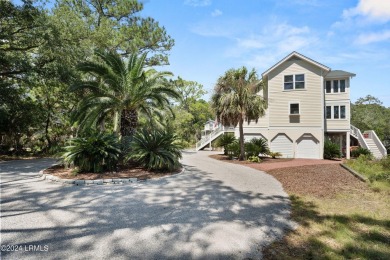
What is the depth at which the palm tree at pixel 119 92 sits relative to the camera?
10.2 meters

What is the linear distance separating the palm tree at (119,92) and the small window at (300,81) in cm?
1289

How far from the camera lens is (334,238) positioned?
400 cm

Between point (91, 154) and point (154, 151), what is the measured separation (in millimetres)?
2482

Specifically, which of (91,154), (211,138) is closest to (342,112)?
(211,138)

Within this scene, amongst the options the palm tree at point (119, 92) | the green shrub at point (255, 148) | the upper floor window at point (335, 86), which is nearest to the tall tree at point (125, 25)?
the palm tree at point (119, 92)

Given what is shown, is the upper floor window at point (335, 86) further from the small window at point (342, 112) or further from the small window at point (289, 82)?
the small window at point (289, 82)

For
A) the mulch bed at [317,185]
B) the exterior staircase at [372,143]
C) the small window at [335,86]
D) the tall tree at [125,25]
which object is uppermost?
the tall tree at [125,25]

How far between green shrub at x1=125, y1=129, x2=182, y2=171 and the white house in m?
12.5

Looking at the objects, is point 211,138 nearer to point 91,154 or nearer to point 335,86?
point 335,86

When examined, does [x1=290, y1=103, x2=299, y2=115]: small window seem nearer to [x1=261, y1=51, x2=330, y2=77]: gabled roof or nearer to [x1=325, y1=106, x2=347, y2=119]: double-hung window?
[x1=325, y1=106, x2=347, y2=119]: double-hung window

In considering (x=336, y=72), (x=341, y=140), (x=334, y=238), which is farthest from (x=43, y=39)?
(x=341, y=140)

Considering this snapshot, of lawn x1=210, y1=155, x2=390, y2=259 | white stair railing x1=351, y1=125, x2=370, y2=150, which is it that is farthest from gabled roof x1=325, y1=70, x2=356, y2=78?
lawn x1=210, y1=155, x2=390, y2=259

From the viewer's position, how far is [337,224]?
4.58 metres

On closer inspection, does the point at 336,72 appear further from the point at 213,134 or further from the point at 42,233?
the point at 42,233
